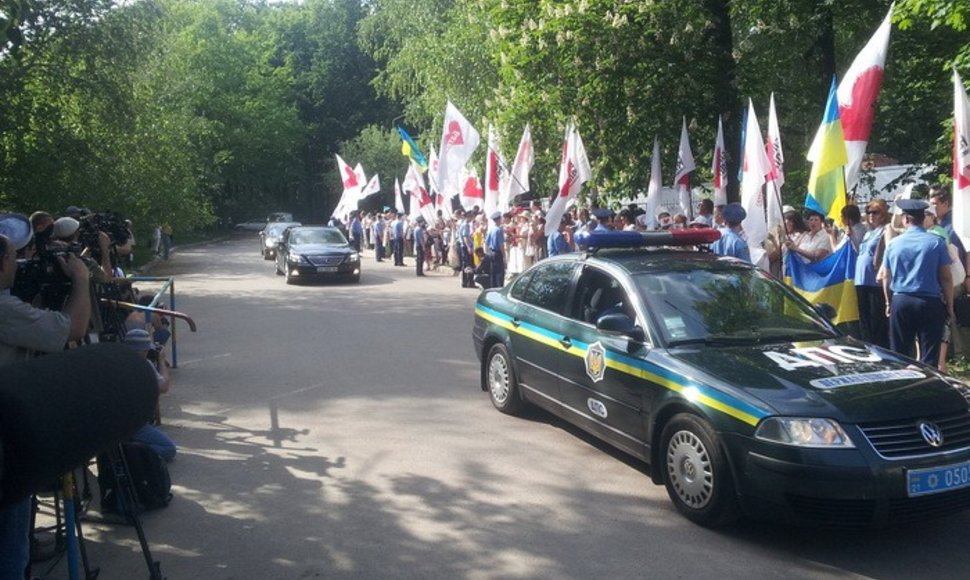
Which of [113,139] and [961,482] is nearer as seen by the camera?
[961,482]

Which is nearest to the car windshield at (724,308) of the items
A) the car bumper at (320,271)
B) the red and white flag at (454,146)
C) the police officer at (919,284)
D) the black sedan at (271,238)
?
the police officer at (919,284)

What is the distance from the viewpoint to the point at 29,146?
63.0ft

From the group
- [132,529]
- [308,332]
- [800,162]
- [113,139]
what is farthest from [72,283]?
[800,162]

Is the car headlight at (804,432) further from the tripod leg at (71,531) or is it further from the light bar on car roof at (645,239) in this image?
the tripod leg at (71,531)

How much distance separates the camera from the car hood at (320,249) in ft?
75.0

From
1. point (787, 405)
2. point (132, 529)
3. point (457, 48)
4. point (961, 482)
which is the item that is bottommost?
point (132, 529)

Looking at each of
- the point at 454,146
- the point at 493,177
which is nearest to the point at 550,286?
the point at 493,177

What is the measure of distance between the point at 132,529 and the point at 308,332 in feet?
27.5

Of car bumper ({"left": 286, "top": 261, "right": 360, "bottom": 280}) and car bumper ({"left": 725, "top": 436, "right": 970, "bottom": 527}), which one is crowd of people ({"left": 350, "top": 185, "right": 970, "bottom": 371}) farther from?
car bumper ({"left": 286, "top": 261, "right": 360, "bottom": 280})

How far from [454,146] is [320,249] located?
4.71 meters

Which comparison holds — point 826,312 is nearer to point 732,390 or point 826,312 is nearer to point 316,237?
point 732,390

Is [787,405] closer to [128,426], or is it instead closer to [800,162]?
[128,426]

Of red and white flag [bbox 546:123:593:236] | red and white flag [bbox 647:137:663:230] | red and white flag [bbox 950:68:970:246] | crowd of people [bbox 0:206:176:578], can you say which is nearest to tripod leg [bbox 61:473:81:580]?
crowd of people [bbox 0:206:176:578]

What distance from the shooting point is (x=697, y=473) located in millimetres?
5504
